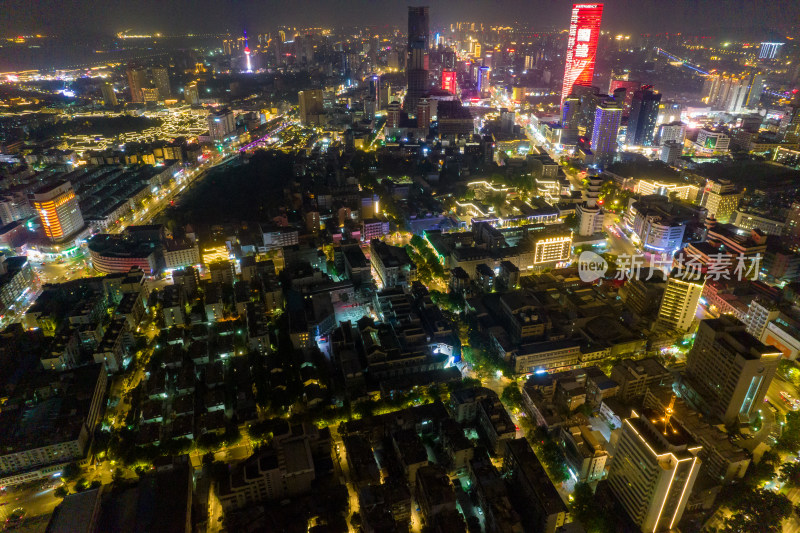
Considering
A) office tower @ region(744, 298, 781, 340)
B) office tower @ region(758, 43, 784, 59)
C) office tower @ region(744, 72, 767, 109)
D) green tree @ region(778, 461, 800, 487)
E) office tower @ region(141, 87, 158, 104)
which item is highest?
office tower @ region(758, 43, 784, 59)

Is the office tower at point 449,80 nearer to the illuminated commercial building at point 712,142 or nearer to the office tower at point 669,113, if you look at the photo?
the office tower at point 669,113

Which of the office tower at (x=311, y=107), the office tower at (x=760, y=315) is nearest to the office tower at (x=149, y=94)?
the office tower at (x=311, y=107)

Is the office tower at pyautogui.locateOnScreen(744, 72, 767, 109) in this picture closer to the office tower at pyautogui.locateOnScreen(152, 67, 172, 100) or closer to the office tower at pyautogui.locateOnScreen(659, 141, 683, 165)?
the office tower at pyautogui.locateOnScreen(659, 141, 683, 165)

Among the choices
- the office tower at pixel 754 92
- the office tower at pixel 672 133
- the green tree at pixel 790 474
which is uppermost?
the office tower at pixel 754 92

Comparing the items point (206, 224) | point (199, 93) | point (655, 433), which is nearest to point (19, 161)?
point (206, 224)

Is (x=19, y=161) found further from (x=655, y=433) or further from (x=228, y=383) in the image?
(x=655, y=433)

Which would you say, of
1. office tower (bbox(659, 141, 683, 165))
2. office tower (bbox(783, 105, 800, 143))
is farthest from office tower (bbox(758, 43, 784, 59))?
office tower (bbox(659, 141, 683, 165))
